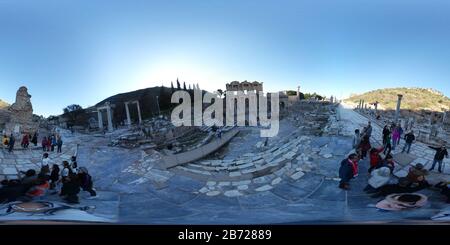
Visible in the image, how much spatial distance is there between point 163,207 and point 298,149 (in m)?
1.49

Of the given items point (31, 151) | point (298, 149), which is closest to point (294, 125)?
point (298, 149)

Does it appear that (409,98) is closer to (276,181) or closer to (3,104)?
(276,181)

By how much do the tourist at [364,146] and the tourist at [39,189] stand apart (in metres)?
3.28

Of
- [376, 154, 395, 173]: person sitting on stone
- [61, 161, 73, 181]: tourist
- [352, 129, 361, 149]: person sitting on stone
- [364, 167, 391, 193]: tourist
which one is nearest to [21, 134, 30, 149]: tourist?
[61, 161, 73, 181]: tourist

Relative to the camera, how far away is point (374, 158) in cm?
322

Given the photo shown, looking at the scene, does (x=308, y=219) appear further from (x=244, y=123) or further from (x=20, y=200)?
(x=20, y=200)

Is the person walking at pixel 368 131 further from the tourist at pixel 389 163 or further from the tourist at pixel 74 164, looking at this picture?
the tourist at pixel 74 164

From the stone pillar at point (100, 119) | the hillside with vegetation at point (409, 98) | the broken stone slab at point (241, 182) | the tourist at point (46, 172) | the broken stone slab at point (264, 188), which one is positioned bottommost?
the broken stone slab at point (264, 188)

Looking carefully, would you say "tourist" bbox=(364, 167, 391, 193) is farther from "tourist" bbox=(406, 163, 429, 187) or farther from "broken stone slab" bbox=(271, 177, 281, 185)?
"broken stone slab" bbox=(271, 177, 281, 185)

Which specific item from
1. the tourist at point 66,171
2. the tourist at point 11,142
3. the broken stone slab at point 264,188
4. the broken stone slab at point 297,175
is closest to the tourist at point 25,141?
the tourist at point 11,142

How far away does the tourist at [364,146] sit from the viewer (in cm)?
323

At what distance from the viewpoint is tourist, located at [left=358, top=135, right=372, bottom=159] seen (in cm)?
323

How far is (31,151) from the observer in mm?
3400

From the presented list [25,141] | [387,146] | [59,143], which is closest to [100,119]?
[59,143]
